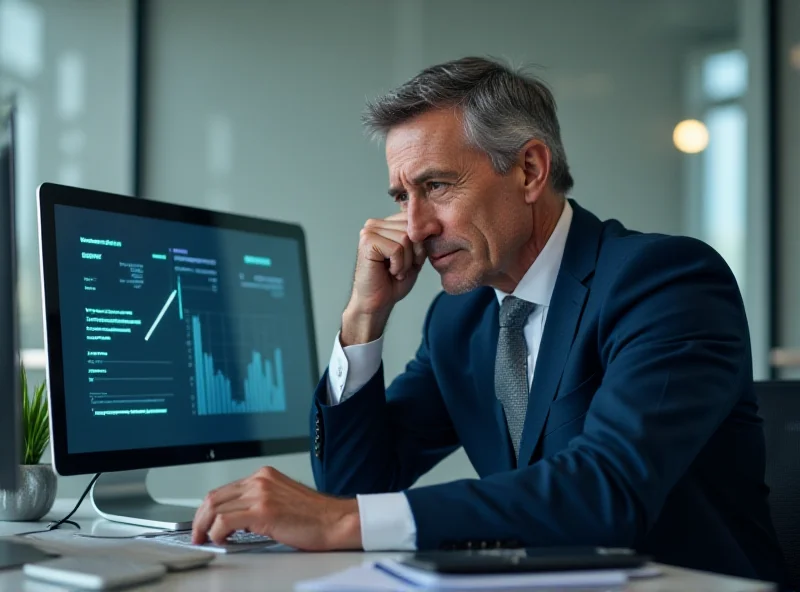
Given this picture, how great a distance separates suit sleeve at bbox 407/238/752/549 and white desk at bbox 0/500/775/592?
0.10 m

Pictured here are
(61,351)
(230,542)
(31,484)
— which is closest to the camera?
(230,542)

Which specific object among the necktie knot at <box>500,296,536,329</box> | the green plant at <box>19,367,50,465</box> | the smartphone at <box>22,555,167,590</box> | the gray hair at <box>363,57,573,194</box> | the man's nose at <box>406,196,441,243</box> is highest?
the gray hair at <box>363,57,573,194</box>

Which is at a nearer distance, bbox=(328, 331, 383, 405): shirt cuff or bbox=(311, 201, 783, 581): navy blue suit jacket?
bbox=(311, 201, 783, 581): navy blue suit jacket

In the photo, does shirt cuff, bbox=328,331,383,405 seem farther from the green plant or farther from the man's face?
the green plant

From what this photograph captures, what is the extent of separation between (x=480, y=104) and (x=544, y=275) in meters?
0.32

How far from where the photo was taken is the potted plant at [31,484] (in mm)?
1559

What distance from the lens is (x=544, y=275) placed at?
5.50ft

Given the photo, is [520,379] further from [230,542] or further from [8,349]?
[8,349]

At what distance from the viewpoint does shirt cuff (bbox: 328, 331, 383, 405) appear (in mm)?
1680

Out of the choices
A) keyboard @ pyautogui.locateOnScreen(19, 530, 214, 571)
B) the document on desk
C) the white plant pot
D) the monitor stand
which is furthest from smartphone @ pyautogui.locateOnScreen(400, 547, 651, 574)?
the white plant pot

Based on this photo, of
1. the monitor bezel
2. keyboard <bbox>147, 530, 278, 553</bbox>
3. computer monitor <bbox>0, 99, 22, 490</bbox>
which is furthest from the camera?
the monitor bezel

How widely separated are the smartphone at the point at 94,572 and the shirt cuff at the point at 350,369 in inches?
26.2

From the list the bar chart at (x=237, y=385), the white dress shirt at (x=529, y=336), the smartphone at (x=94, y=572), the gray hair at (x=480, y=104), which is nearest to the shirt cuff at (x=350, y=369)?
the white dress shirt at (x=529, y=336)

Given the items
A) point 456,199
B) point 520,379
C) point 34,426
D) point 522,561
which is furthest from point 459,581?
point 34,426
